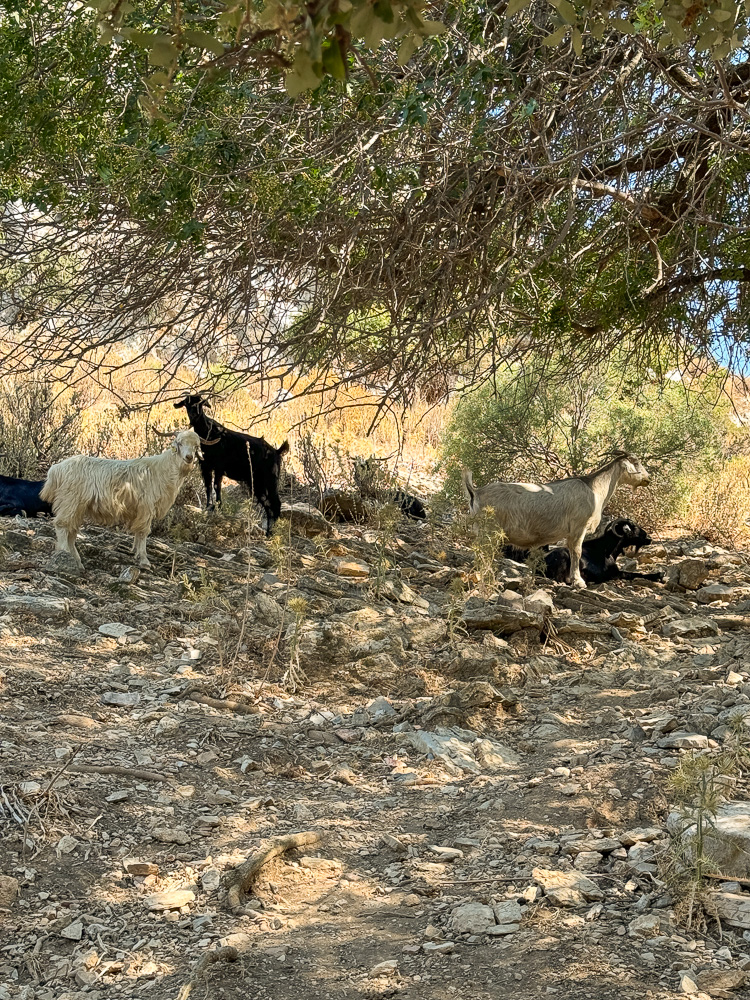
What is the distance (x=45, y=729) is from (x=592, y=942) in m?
3.01

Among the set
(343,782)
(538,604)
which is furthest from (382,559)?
(343,782)

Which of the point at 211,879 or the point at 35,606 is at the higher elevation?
the point at 35,606

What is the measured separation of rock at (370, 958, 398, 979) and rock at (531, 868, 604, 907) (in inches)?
24.9

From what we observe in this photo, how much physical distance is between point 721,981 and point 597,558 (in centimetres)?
699

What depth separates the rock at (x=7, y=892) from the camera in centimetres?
400

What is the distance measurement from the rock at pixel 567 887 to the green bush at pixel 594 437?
7.78 meters

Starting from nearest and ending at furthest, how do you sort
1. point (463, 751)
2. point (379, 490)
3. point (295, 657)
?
point (463, 751)
point (295, 657)
point (379, 490)

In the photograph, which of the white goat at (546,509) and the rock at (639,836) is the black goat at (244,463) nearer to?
the white goat at (546,509)

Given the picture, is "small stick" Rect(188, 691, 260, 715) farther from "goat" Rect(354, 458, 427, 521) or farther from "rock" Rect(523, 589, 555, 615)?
"goat" Rect(354, 458, 427, 521)

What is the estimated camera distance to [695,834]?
12.6ft

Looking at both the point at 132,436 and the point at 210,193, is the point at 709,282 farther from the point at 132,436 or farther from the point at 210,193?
the point at 132,436

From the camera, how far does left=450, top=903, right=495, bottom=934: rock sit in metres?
3.76

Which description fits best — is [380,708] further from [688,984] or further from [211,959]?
[688,984]

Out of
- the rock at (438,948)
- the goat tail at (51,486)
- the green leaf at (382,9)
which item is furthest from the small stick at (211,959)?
the goat tail at (51,486)
